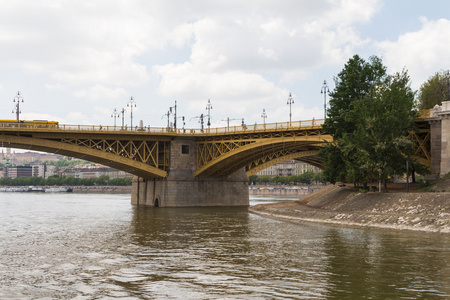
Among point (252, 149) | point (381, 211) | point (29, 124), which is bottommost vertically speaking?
point (381, 211)

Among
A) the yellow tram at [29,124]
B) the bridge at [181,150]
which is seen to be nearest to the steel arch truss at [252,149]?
the bridge at [181,150]

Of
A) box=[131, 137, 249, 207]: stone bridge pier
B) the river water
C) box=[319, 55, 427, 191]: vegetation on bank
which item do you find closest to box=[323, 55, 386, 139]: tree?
box=[319, 55, 427, 191]: vegetation on bank

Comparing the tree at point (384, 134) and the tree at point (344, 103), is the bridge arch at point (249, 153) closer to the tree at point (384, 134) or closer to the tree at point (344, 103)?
the tree at point (344, 103)

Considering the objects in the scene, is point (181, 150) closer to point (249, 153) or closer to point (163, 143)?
point (163, 143)

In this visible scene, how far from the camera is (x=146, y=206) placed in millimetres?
89875

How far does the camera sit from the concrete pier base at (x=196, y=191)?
82875 millimetres

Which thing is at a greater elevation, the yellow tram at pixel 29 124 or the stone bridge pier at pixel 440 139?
the yellow tram at pixel 29 124

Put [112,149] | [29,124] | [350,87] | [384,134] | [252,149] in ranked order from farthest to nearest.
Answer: [112,149], [252,149], [29,124], [350,87], [384,134]

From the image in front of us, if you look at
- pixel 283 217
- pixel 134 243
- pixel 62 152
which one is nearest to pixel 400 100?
pixel 283 217

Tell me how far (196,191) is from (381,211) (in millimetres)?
41302

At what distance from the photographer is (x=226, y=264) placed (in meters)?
26.8

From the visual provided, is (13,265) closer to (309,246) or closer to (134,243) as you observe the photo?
(134,243)

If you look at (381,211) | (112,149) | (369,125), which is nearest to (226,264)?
(381,211)

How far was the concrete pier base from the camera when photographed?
82.9 m
